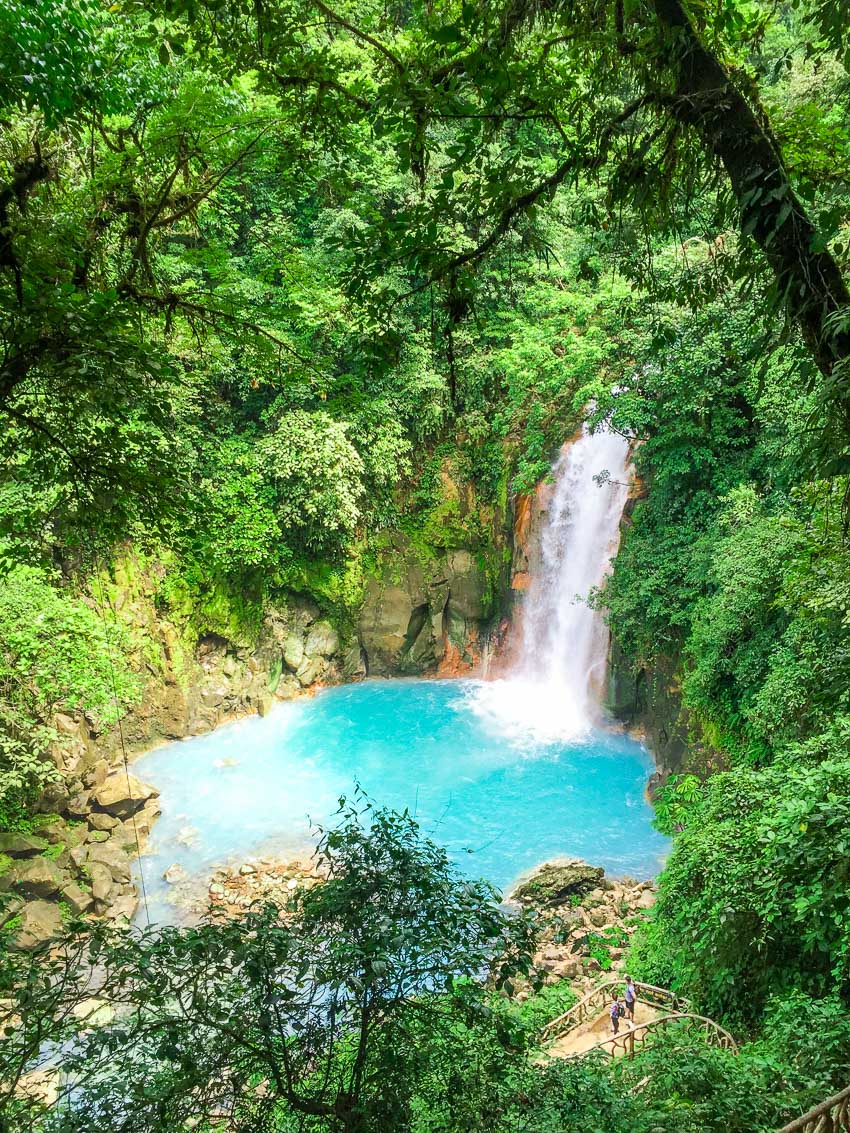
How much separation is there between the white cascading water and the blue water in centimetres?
67

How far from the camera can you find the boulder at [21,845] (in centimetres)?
880

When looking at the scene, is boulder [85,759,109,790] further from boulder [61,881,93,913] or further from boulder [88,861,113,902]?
boulder [61,881,93,913]

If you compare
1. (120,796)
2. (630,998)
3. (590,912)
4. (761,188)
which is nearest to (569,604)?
(590,912)

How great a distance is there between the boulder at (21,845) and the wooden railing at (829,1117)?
8.73 meters

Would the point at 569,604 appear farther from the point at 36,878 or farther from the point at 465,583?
the point at 36,878

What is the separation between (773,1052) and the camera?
4410 millimetres

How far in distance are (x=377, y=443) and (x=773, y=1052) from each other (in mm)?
12135

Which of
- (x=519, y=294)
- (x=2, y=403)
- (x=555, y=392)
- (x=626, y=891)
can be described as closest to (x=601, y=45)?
(x=2, y=403)

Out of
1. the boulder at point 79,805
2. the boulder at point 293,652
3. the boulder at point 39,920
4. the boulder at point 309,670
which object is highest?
the boulder at point 293,652

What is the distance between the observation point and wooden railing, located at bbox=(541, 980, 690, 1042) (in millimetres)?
6262

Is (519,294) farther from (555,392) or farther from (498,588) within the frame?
(498,588)

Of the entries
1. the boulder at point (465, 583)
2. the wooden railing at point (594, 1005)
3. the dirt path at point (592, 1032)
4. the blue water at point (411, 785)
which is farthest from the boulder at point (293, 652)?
the dirt path at point (592, 1032)

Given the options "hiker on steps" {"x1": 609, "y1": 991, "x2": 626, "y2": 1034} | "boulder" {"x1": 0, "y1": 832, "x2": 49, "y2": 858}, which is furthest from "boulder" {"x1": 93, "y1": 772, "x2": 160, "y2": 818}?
"hiker on steps" {"x1": 609, "y1": 991, "x2": 626, "y2": 1034}

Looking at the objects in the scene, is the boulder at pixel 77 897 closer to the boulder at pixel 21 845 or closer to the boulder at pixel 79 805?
the boulder at pixel 21 845
